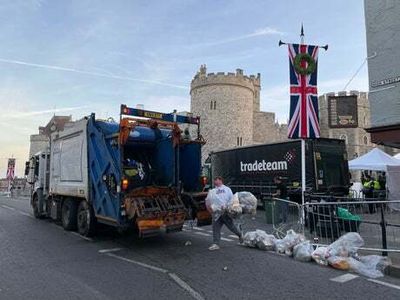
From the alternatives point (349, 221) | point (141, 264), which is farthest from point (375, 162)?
point (141, 264)

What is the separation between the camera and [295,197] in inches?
718

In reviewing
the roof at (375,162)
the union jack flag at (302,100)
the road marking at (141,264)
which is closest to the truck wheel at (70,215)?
the road marking at (141,264)

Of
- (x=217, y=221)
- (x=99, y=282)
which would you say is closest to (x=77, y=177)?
(x=217, y=221)

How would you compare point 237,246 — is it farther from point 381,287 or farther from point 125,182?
point 381,287

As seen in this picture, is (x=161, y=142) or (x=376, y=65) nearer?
(x=161, y=142)

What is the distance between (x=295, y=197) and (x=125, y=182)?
35.5 ft

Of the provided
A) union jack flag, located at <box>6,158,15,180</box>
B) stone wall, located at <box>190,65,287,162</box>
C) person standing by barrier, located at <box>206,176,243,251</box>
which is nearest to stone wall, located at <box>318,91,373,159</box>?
stone wall, located at <box>190,65,287,162</box>

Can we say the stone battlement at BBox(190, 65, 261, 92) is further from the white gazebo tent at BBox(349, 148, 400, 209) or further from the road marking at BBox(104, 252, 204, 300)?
the road marking at BBox(104, 252, 204, 300)

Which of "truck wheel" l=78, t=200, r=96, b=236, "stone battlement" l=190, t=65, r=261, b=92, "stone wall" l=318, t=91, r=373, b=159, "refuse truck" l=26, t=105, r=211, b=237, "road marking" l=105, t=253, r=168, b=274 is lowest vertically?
"road marking" l=105, t=253, r=168, b=274

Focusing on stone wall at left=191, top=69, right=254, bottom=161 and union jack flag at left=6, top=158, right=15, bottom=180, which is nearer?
union jack flag at left=6, top=158, right=15, bottom=180

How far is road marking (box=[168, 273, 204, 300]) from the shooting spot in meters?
5.84

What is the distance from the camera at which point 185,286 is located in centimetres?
633

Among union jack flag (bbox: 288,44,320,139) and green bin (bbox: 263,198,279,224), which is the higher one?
union jack flag (bbox: 288,44,320,139)

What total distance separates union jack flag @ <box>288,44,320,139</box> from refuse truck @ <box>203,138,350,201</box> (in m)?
5.83
